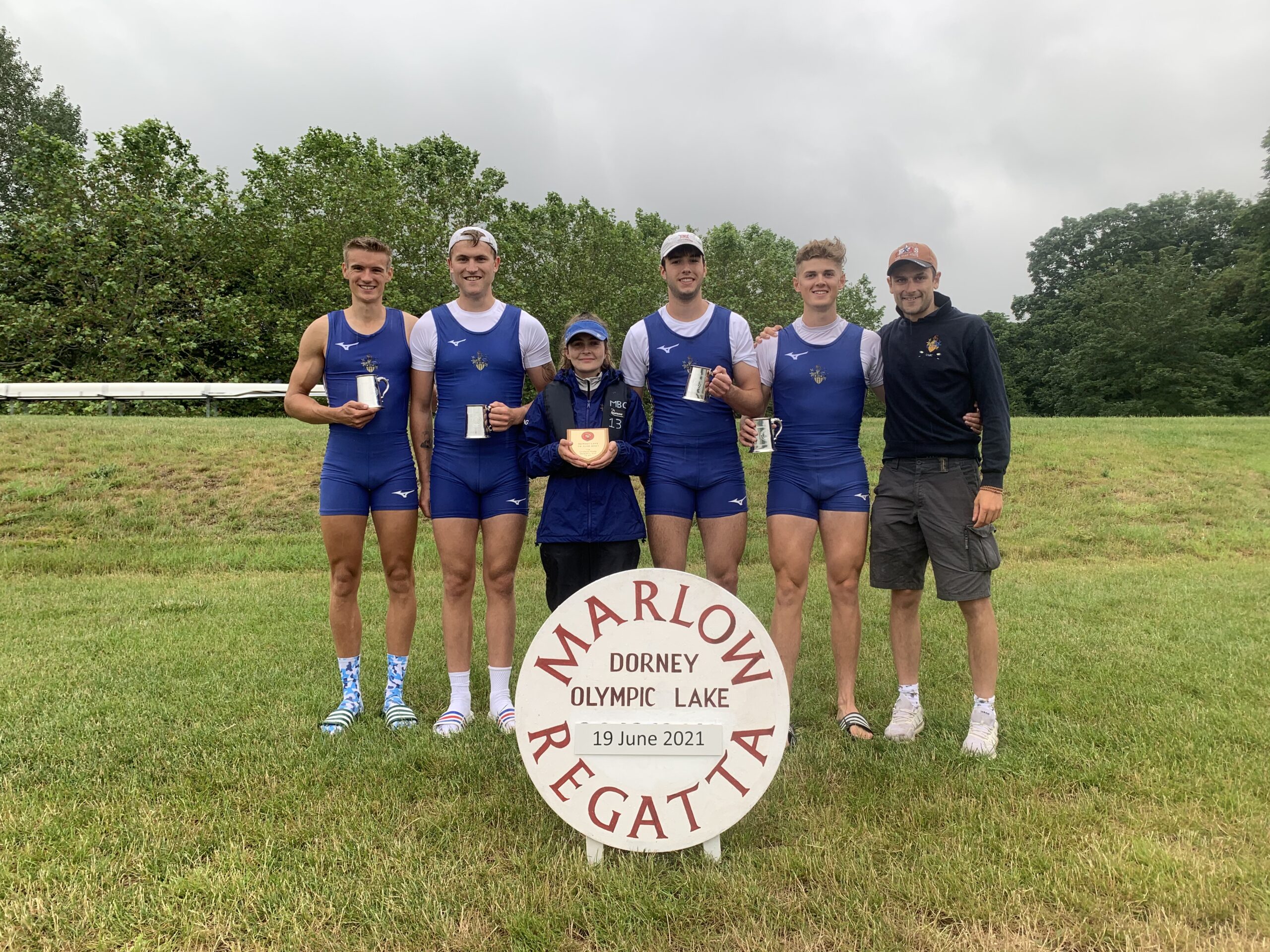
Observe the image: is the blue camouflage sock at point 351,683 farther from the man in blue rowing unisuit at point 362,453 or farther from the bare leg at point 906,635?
the bare leg at point 906,635

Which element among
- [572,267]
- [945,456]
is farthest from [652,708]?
[572,267]

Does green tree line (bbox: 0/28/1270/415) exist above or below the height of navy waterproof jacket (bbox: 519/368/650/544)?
above

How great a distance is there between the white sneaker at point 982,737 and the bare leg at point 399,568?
119 inches

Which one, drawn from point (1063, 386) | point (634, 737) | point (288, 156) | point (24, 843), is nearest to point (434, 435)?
point (634, 737)

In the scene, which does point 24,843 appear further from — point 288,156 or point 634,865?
point 288,156

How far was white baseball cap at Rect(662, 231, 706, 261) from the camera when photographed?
3.91 m

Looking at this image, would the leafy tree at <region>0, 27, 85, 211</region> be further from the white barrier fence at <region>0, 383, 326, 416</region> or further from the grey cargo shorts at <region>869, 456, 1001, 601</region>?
the grey cargo shorts at <region>869, 456, 1001, 601</region>

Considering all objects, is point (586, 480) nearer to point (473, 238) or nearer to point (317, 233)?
point (473, 238)

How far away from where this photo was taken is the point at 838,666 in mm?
4199

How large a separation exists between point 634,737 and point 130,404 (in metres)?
24.6

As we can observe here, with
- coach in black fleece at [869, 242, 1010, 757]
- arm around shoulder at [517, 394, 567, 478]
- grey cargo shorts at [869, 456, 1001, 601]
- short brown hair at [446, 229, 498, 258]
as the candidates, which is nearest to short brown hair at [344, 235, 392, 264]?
short brown hair at [446, 229, 498, 258]

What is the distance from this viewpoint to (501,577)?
410cm

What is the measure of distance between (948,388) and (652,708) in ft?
7.56

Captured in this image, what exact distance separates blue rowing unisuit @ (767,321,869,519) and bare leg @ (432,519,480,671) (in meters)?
1.67
